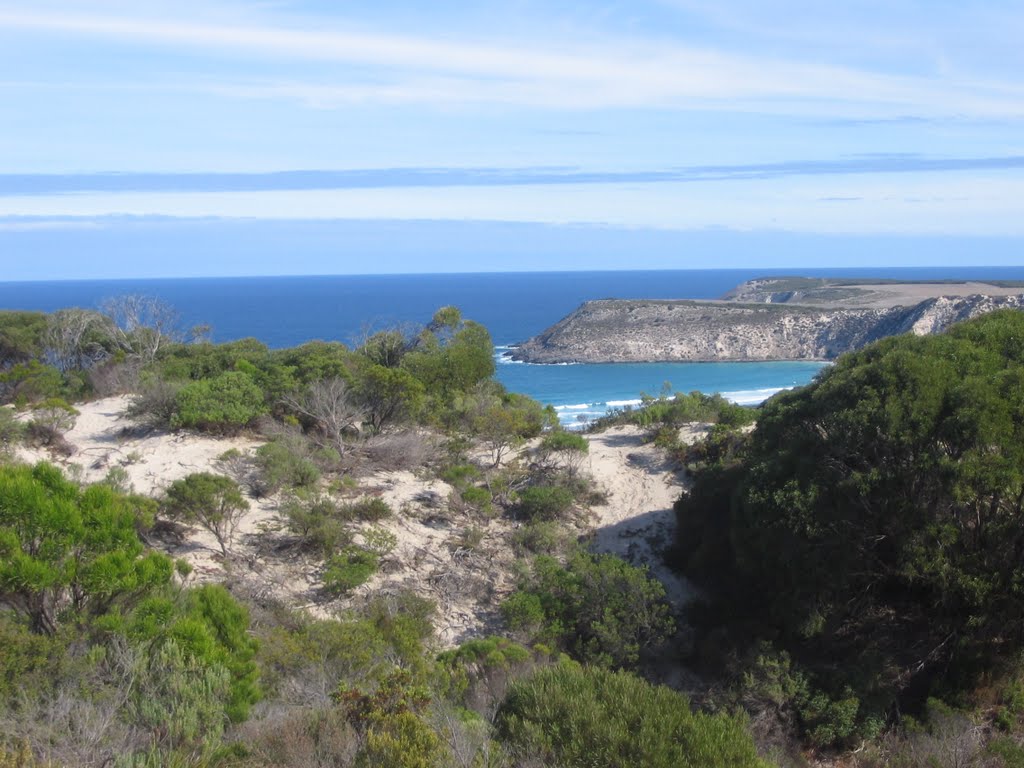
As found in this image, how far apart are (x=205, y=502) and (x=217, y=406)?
5.23 meters

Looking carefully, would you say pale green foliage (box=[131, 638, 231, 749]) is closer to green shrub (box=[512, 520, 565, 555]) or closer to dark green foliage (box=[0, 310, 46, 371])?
green shrub (box=[512, 520, 565, 555])

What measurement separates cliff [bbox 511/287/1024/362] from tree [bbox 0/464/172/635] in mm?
57485

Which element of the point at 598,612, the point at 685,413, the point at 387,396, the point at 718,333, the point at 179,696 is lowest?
the point at 598,612

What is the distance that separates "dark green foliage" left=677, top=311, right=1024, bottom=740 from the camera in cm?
1036

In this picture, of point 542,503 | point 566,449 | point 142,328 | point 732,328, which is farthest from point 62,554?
point 732,328

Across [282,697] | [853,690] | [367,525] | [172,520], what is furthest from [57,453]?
[853,690]

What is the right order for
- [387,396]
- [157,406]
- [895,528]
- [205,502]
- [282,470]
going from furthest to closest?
[387,396] < [157,406] < [282,470] < [205,502] < [895,528]

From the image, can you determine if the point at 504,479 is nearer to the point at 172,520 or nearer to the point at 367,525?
the point at 367,525

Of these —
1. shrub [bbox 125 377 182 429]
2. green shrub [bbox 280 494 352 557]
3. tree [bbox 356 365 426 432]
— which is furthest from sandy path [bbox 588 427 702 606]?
shrub [bbox 125 377 182 429]

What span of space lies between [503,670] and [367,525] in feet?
16.6

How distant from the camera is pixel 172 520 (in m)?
13.6

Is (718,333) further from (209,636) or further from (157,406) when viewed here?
(209,636)

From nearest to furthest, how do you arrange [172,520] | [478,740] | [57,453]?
[478,740]
[172,520]
[57,453]

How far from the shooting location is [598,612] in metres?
12.5
